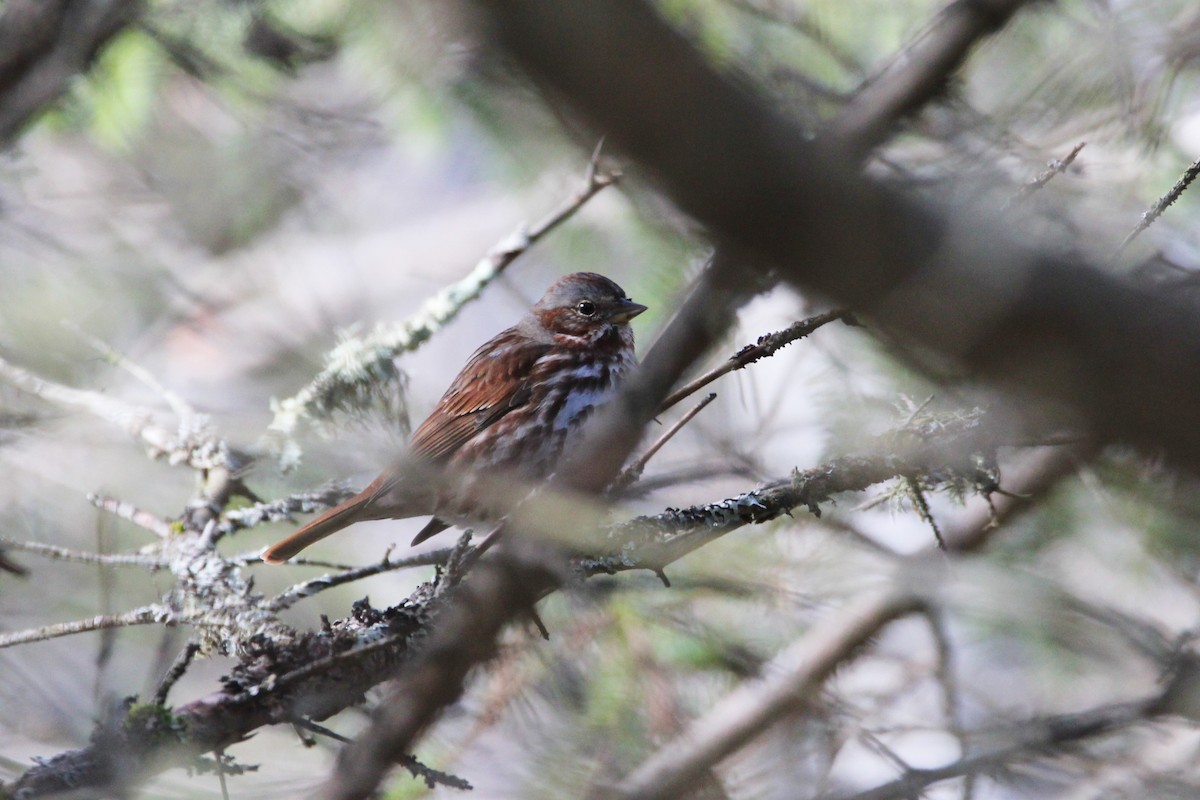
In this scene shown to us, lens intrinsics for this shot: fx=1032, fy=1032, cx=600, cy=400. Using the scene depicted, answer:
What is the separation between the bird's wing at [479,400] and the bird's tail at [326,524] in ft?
1.45

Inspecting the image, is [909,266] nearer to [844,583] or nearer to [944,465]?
[944,465]

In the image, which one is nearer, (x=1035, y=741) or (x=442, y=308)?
(x=1035, y=741)

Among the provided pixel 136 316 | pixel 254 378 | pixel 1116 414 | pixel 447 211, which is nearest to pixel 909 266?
pixel 1116 414

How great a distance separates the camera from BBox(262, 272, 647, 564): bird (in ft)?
13.4

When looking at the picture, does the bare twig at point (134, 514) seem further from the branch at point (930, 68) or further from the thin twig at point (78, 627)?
the branch at point (930, 68)

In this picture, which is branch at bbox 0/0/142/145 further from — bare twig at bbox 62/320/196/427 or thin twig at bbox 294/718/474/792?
thin twig at bbox 294/718/474/792

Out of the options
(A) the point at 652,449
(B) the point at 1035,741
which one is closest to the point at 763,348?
(A) the point at 652,449

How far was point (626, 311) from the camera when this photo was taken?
4246 mm

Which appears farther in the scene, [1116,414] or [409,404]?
[409,404]

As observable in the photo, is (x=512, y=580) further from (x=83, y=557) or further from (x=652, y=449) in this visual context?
(x=83, y=557)

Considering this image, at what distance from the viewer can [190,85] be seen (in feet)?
15.1

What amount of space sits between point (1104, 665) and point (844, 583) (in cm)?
63

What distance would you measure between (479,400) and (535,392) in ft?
0.86

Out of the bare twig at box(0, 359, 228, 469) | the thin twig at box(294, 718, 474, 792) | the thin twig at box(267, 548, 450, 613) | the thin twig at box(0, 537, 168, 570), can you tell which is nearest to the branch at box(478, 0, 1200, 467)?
the thin twig at box(294, 718, 474, 792)
